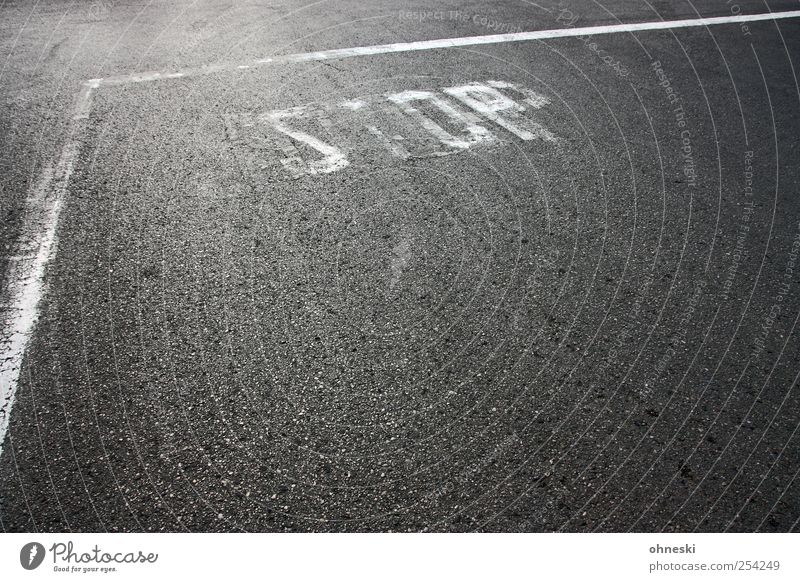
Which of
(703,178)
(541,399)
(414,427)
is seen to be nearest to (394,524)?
(414,427)

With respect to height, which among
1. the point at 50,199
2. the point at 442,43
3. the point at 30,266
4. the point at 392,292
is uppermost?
the point at 442,43

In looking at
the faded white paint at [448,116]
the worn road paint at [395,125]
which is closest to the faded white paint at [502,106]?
the worn road paint at [395,125]

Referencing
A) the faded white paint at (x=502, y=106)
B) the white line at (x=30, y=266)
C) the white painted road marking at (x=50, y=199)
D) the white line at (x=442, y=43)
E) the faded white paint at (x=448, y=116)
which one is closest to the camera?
the white line at (x=30, y=266)

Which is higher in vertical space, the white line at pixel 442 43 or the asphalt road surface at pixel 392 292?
the white line at pixel 442 43

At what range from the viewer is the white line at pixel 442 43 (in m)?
6.30

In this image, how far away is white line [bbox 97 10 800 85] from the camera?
6.30 m

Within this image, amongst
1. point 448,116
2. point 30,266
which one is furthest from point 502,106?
point 30,266

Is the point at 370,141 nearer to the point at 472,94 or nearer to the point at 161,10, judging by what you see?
the point at 472,94

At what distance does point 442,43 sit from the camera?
7215 mm

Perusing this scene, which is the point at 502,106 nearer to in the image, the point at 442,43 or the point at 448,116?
the point at 448,116

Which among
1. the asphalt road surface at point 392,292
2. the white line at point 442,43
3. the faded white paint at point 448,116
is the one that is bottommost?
Answer: the asphalt road surface at point 392,292

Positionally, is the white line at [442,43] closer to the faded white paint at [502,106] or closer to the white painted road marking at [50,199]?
the white painted road marking at [50,199]

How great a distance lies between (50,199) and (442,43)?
13.7ft

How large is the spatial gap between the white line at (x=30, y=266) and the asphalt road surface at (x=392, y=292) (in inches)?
0.6
